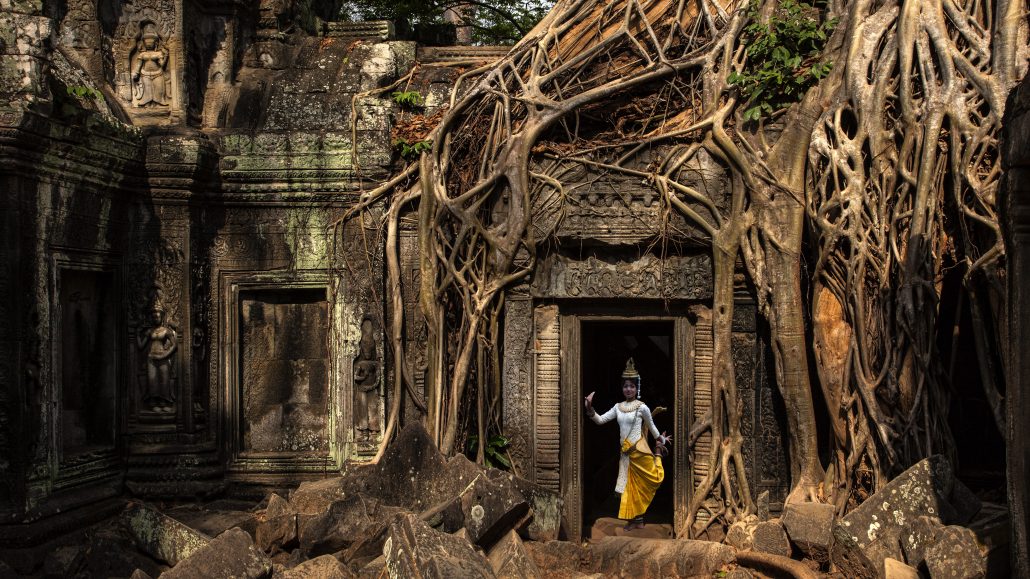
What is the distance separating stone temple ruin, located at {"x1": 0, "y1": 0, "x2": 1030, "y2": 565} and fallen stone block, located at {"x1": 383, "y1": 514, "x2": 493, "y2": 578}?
7.23ft

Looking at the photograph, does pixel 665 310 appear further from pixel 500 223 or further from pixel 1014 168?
pixel 1014 168

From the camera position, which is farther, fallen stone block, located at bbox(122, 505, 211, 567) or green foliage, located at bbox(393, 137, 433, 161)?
green foliage, located at bbox(393, 137, 433, 161)

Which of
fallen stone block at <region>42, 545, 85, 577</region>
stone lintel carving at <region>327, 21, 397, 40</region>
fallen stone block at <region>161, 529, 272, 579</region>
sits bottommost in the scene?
fallen stone block at <region>42, 545, 85, 577</region>

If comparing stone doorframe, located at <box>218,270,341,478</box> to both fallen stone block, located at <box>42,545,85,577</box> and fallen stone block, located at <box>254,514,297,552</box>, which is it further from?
fallen stone block, located at <box>42,545,85,577</box>

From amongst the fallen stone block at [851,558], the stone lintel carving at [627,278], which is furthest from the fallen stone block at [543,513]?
the fallen stone block at [851,558]

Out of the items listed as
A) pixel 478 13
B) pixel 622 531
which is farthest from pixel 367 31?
pixel 478 13

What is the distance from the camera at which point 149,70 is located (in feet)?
24.9

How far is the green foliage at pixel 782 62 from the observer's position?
6.92 meters

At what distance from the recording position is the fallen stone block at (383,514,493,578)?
4.62 m

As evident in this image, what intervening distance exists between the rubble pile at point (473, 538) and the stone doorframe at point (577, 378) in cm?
69

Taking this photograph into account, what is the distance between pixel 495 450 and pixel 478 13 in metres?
9.91

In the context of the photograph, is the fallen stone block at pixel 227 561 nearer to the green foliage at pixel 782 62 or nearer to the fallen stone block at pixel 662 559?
the fallen stone block at pixel 662 559

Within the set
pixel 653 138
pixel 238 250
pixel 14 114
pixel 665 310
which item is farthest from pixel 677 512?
pixel 14 114

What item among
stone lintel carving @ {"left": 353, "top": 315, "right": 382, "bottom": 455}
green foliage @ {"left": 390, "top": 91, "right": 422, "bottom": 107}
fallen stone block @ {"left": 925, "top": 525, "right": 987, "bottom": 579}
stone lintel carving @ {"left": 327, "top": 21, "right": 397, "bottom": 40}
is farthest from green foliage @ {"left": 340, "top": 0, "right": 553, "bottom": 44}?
fallen stone block @ {"left": 925, "top": 525, "right": 987, "bottom": 579}
